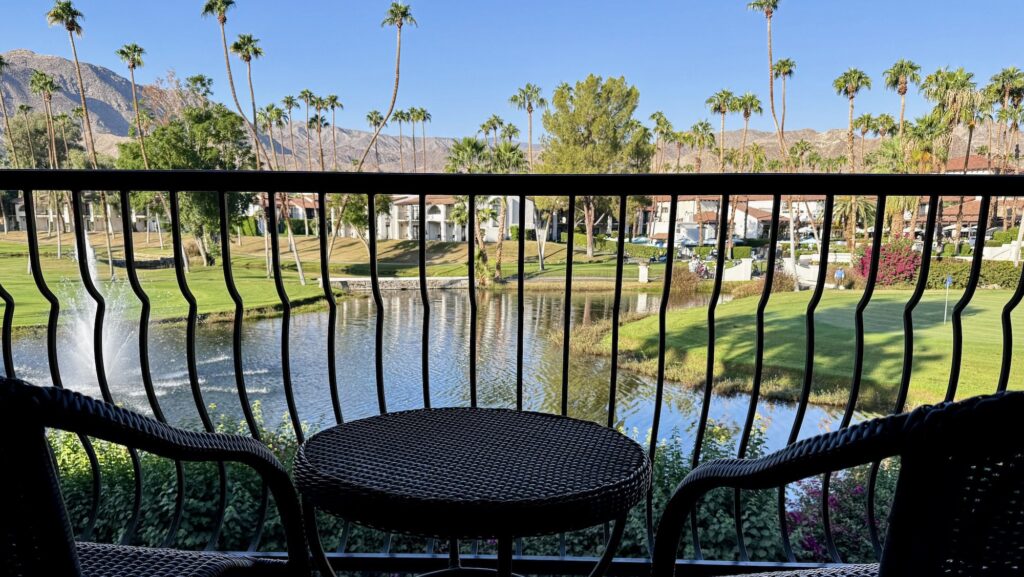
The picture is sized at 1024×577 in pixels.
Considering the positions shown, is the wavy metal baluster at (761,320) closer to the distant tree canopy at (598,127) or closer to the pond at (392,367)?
the pond at (392,367)

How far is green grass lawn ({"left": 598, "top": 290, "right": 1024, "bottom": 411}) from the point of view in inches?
677

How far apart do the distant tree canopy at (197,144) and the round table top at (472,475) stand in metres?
30.6

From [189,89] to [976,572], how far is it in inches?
1534

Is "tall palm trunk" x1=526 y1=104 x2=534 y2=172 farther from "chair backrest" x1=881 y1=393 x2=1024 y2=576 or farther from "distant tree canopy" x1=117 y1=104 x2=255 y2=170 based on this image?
A: "chair backrest" x1=881 y1=393 x2=1024 y2=576

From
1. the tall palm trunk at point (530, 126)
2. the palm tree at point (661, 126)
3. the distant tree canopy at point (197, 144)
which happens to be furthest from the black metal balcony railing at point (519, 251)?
the palm tree at point (661, 126)

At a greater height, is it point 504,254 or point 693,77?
point 693,77

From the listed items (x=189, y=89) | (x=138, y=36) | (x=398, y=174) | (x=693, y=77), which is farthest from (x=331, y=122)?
(x=398, y=174)

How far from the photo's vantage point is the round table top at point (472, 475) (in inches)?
35.7

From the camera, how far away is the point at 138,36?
5094 centimetres

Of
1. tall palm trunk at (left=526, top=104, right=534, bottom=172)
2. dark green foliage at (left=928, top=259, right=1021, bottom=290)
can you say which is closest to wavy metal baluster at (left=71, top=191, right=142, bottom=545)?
dark green foliage at (left=928, top=259, right=1021, bottom=290)

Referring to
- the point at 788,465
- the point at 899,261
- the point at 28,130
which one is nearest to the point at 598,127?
the point at 899,261

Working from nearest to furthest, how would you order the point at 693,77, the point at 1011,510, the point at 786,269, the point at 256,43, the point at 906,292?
the point at 1011,510
the point at 906,292
the point at 256,43
the point at 786,269
the point at 693,77

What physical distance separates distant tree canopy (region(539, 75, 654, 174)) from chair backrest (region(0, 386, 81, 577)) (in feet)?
117

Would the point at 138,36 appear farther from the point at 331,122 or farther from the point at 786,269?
the point at 786,269
